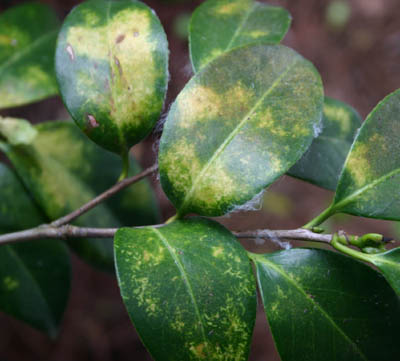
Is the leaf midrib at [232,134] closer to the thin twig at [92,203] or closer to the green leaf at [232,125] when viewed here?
the green leaf at [232,125]

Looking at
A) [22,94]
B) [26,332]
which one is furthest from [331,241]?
[26,332]

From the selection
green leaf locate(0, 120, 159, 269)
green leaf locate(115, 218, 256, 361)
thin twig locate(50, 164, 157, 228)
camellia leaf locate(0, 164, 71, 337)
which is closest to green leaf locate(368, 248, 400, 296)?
green leaf locate(115, 218, 256, 361)

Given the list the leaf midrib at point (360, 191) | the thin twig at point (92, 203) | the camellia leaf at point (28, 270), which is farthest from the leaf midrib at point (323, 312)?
the camellia leaf at point (28, 270)

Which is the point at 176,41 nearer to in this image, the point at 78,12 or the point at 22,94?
the point at 22,94

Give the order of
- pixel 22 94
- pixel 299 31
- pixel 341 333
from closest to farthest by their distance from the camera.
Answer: pixel 341 333 < pixel 22 94 < pixel 299 31

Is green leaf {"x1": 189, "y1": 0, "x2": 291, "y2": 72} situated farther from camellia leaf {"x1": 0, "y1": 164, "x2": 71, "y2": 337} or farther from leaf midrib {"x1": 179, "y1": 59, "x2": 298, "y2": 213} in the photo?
camellia leaf {"x1": 0, "y1": 164, "x2": 71, "y2": 337}

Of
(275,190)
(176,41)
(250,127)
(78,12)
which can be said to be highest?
(78,12)
